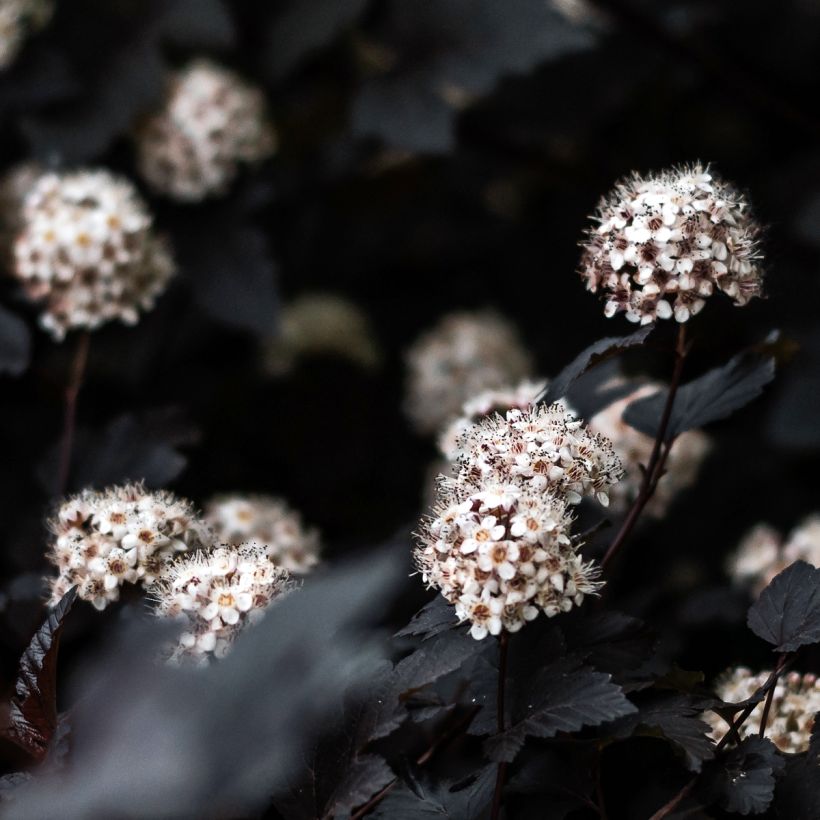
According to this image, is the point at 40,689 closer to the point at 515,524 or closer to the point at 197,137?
the point at 515,524

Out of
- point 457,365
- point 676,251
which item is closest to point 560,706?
point 676,251

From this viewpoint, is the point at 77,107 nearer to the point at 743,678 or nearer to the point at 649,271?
the point at 649,271

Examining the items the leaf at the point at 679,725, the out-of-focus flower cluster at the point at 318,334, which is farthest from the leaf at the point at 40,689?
the out-of-focus flower cluster at the point at 318,334

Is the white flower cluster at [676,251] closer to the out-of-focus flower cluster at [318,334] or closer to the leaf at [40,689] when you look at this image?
the leaf at [40,689]

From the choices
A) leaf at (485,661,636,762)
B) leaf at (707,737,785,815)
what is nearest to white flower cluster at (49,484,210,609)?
leaf at (485,661,636,762)

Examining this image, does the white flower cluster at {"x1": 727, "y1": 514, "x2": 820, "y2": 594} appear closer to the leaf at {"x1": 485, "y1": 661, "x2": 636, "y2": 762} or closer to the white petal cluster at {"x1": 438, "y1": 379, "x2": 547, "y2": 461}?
the white petal cluster at {"x1": 438, "y1": 379, "x2": 547, "y2": 461}

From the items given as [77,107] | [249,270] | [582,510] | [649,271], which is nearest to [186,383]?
[249,270]
